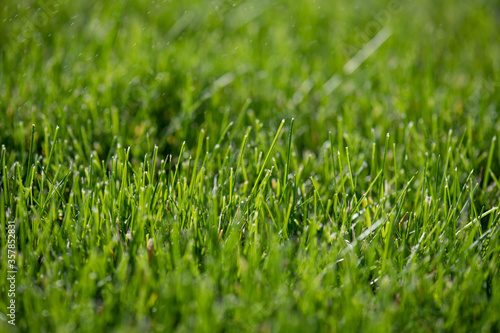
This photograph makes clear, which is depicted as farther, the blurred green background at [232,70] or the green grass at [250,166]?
the blurred green background at [232,70]

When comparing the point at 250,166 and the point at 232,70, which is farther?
the point at 232,70

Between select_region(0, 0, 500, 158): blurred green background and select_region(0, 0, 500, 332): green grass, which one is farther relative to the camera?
select_region(0, 0, 500, 158): blurred green background

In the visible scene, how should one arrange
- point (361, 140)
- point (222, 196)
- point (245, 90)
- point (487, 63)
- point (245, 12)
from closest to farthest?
point (222, 196) → point (361, 140) → point (245, 90) → point (487, 63) → point (245, 12)

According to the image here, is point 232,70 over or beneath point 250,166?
over

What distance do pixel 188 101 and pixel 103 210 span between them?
2.57 ft

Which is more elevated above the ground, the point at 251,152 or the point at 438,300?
the point at 251,152

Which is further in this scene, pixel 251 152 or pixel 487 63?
pixel 487 63

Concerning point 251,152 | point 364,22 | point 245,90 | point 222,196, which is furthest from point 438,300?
point 364,22

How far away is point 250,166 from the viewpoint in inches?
65.6

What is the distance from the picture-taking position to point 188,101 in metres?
2.03

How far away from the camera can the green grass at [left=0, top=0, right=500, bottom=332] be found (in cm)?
115

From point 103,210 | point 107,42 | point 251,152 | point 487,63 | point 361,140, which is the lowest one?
point 487,63

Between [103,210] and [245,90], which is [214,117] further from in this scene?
[103,210]

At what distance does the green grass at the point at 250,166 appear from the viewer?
45.2 inches
